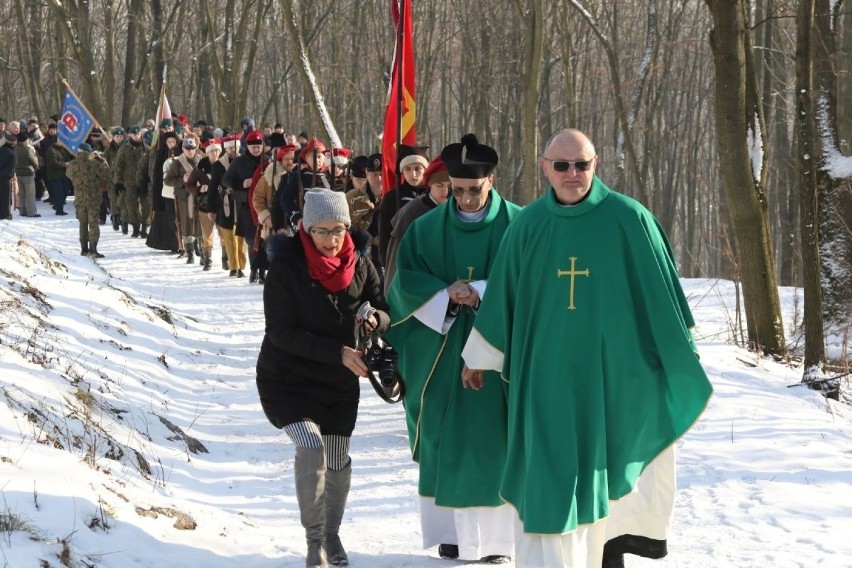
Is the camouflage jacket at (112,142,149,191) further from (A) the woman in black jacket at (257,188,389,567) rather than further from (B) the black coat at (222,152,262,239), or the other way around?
(A) the woman in black jacket at (257,188,389,567)

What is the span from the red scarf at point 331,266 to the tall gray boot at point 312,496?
80 cm

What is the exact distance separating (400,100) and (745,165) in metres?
3.69

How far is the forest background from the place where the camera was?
12.4 m

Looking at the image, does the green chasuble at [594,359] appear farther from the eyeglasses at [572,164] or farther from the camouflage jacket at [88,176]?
the camouflage jacket at [88,176]

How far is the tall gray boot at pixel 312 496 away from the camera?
573cm

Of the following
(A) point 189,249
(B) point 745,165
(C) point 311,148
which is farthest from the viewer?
(A) point 189,249

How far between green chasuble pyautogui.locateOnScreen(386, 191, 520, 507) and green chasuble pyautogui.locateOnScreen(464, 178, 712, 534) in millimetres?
791

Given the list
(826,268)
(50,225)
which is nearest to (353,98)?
(50,225)

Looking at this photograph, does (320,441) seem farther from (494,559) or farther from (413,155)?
(413,155)

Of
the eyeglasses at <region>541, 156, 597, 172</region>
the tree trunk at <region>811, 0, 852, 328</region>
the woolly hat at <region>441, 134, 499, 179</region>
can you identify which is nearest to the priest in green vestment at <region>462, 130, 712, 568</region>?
the eyeglasses at <region>541, 156, 597, 172</region>

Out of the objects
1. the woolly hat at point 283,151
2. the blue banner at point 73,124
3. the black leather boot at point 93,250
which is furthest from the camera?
the blue banner at point 73,124

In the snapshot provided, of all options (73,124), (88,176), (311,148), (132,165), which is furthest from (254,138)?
(73,124)

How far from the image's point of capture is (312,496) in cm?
575

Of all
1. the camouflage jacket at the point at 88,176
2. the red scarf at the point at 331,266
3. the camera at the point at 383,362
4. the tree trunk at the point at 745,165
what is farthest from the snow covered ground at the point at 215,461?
the camouflage jacket at the point at 88,176
